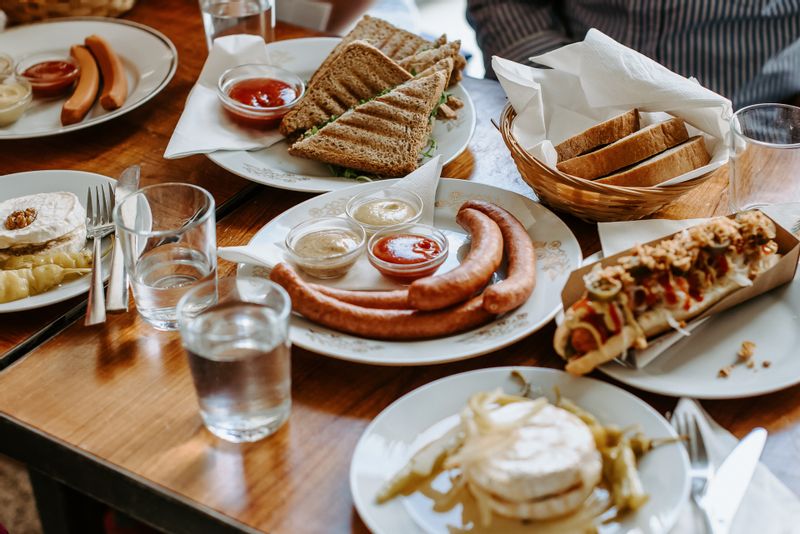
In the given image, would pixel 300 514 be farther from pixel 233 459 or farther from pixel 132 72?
pixel 132 72

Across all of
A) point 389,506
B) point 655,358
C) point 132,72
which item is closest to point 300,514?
point 389,506

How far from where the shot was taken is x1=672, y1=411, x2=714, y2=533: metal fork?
1078mm

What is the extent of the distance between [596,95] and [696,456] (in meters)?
0.94

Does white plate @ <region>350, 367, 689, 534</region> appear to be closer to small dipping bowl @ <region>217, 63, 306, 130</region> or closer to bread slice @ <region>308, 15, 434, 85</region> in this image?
small dipping bowl @ <region>217, 63, 306, 130</region>

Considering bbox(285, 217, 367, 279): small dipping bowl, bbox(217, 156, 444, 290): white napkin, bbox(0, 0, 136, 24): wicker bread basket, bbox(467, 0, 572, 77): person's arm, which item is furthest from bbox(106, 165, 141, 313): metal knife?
bbox(467, 0, 572, 77): person's arm

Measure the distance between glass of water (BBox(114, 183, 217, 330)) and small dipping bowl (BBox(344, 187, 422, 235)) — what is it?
335mm

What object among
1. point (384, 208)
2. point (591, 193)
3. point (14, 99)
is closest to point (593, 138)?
point (591, 193)

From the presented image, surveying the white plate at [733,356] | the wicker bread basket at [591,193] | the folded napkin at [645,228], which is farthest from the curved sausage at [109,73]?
the white plate at [733,356]

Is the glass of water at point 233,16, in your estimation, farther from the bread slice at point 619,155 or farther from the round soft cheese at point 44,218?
the bread slice at point 619,155

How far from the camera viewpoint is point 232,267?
162 centimetres

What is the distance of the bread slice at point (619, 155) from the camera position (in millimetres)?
1674

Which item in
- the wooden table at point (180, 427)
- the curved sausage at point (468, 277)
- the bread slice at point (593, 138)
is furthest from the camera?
the bread slice at point (593, 138)

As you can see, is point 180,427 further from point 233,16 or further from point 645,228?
point 233,16

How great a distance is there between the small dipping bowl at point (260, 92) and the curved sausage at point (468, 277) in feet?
2.40
